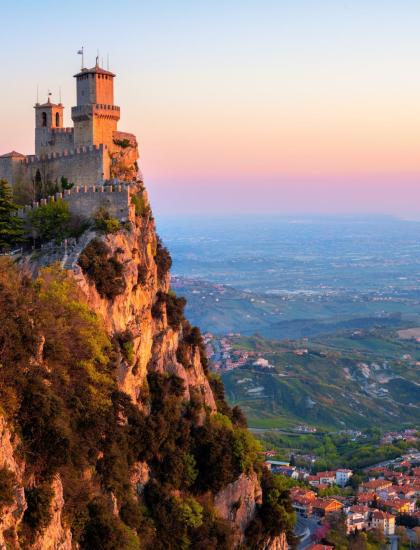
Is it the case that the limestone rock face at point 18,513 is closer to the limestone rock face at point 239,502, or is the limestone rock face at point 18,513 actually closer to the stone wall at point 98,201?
the limestone rock face at point 239,502

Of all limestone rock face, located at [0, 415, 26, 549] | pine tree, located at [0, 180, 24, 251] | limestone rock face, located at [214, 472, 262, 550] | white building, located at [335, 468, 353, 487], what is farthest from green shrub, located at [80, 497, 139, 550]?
white building, located at [335, 468, 353, 487]

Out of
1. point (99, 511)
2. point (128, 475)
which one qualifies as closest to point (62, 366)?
point (99, 511)

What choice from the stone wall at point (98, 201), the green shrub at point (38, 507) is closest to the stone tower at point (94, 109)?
the stone wall at point (98, 201)

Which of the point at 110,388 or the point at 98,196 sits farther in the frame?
the point at 98,196

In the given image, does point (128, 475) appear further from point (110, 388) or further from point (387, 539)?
point (387, 539)

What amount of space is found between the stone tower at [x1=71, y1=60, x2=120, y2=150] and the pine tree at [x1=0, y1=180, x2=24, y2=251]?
16.6 feet

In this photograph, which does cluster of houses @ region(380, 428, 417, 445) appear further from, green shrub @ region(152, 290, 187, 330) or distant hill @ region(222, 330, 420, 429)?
green shrub @ region(152, 290, 187, 330)

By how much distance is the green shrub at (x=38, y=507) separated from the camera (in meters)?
22.9

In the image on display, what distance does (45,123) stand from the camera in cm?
4450

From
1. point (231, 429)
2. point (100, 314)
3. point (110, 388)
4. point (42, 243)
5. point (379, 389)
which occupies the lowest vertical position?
point (379, 389)

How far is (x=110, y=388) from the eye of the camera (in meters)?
32.9

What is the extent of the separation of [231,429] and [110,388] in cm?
1214

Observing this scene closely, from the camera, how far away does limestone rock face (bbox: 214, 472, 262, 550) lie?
4125 centimetres

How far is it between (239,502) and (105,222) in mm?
14593
